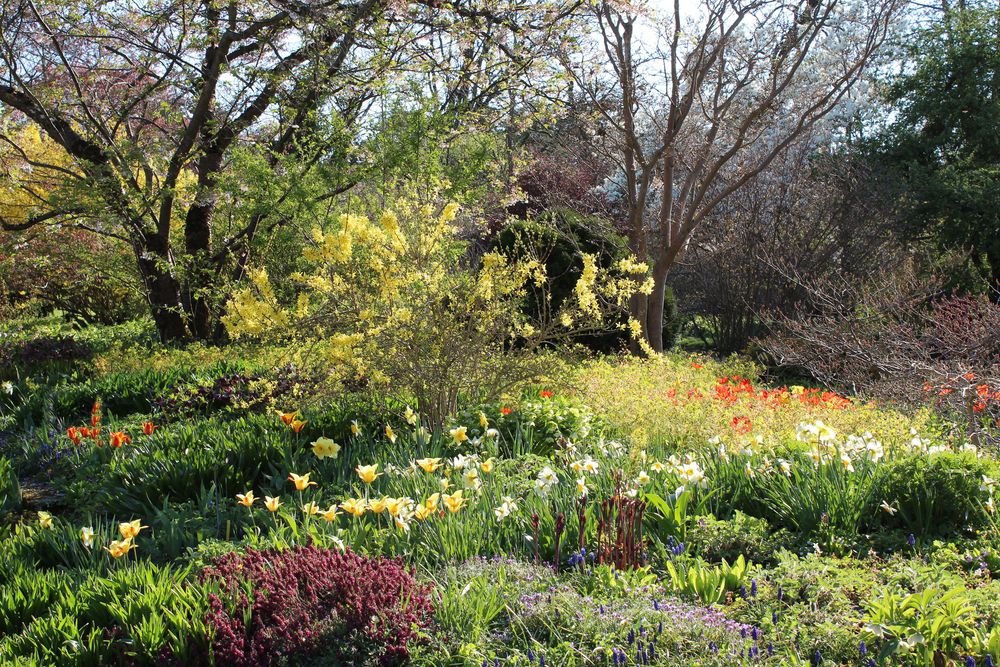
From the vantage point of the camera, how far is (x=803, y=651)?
7.43 feet

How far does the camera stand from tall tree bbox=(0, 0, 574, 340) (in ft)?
24.9

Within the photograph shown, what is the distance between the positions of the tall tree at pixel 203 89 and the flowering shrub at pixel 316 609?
5.63m

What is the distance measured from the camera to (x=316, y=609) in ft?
7.95

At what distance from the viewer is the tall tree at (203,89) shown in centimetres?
760

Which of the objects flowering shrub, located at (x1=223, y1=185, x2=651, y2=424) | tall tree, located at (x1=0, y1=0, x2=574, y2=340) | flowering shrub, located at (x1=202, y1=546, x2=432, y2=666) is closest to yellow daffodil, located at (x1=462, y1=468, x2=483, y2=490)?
flowering shrub, located at (x1=202, y1=546, x2=432, y2=666)

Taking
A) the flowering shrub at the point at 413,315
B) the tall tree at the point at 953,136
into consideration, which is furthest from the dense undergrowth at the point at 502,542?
the tall tree at the point at 953,136

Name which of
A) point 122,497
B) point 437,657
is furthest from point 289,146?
point 437,657

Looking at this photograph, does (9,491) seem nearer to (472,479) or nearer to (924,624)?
(472,479)

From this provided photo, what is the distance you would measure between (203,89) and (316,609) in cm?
746

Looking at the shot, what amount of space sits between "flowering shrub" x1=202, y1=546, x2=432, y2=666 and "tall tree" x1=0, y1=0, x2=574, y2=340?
18.5 ft

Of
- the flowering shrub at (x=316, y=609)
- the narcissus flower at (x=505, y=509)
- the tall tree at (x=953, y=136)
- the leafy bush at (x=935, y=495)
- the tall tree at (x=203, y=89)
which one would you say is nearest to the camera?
the flowering shrub at (x=316, y=609)

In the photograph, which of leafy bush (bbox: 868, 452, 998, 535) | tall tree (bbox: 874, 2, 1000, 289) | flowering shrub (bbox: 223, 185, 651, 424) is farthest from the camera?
tall tree (bbox: 874, 2, 1000, 289)

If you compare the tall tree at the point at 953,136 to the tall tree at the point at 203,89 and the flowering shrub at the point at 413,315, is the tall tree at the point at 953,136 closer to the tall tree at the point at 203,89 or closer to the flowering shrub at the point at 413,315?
the tall tree at the point at 203,89

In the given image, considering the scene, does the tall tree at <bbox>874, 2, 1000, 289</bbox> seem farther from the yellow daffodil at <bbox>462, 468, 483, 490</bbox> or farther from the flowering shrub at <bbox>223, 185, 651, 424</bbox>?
the yellow daffodil at <bbox>462, 468, 483, 490</bbox>
